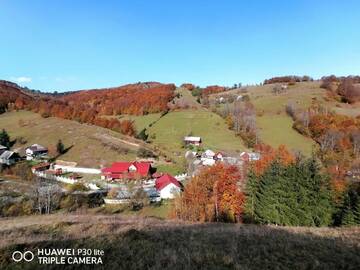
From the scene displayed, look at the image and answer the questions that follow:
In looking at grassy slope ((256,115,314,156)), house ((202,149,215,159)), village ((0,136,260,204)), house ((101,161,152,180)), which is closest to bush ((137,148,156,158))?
village ((0,136,260,204))

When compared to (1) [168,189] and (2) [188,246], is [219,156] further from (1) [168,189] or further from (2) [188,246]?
(2) [188,246]

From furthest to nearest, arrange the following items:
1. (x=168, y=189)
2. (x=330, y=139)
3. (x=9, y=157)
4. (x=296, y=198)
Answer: (x=330, y=139), (x=9, y=157), (x=168, y=189), (x=296, y=198)

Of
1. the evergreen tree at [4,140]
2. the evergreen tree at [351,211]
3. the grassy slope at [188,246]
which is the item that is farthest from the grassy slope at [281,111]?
the evergreen tree at [4,140]

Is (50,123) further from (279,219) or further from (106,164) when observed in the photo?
(279,219)

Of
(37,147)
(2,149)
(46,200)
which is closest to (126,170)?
(46,200)

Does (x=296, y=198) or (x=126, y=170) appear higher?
(x=296, y=198)
